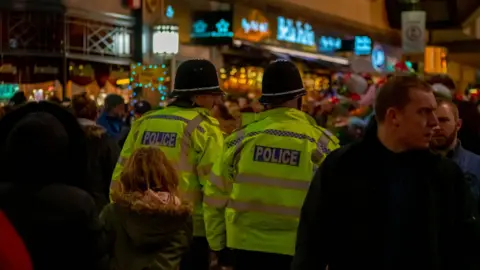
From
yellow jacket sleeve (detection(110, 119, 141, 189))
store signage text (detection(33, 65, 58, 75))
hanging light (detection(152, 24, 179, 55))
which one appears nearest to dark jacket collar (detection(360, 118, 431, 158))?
yellow jacket sleeve (detection(110, 119, 141, 189))

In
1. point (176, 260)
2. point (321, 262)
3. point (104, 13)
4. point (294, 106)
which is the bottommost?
point (176, 260)

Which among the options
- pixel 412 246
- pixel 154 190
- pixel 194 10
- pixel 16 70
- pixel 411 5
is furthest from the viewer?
pixel 411 5

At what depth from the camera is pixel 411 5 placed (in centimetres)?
2634

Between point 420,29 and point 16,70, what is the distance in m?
12.3

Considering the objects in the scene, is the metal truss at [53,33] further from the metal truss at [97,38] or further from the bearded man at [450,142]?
the bearded man at [450,142]

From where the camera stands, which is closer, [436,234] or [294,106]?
[436,234]

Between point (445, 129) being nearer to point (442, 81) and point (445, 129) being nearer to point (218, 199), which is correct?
point (218, 199)

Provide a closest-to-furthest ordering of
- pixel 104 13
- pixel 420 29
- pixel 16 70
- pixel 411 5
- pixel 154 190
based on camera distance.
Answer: pixel 154 190, pixel 16 70, pixel 104 13, pixel 420 29, pixel 411 5

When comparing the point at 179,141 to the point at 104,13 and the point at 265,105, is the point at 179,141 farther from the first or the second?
the point at 104,13

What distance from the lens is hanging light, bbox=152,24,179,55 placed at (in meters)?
18.4

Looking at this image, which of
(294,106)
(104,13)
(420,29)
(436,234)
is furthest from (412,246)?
(420,29)

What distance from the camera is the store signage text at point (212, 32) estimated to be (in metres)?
19.9

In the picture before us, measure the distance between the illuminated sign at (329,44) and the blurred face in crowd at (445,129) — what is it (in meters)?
22.2

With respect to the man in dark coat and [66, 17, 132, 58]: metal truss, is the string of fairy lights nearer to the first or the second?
[66, 17, 132, 58]: metal truss
